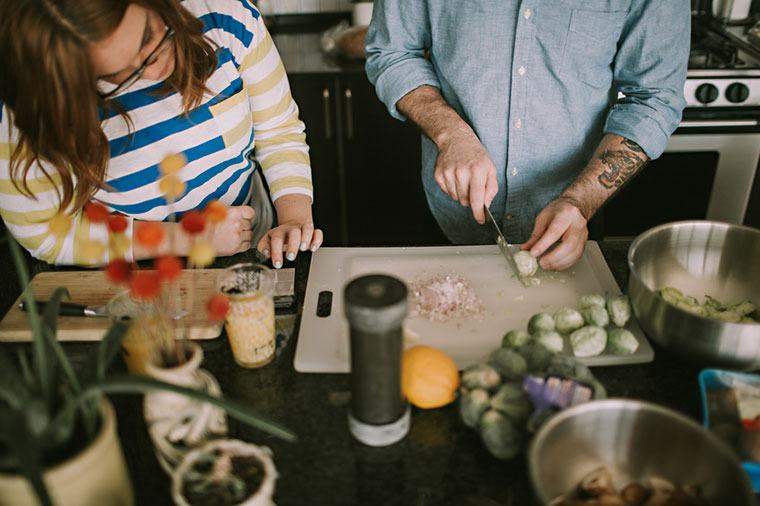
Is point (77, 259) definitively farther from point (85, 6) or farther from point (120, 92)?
point (85, 6)

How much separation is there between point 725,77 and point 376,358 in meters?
2.04

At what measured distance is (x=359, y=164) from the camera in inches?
113

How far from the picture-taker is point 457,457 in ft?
2.95

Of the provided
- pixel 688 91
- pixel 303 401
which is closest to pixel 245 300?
pixel 303 401

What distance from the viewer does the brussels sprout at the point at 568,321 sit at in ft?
3.53

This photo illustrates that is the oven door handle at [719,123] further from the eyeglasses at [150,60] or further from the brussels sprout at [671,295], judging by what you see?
the eyeglasses at [150,60]

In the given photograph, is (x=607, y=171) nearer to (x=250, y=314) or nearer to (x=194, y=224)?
(x=250, y=314)

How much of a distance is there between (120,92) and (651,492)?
1.23 meters

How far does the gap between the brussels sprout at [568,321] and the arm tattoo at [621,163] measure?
461mm

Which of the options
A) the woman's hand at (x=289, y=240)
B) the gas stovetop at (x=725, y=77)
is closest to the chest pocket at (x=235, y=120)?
the woman's hand at (x=289, y=240)

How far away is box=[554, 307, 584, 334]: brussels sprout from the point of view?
1.08 meters

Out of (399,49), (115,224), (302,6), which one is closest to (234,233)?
(115,224)

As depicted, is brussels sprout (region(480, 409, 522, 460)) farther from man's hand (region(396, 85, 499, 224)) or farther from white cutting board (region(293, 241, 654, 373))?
man's hand (region(396, 85, 499, 224))

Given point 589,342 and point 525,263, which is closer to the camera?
point 589,342
